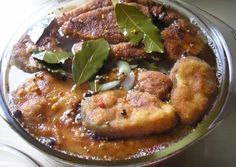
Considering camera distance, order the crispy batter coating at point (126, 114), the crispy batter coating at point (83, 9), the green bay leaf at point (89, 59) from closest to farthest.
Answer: the crispy batter coating at point (126, 114) → the green bay leaf at point (89, 59) → the crispy batter coating at point (83, 9)

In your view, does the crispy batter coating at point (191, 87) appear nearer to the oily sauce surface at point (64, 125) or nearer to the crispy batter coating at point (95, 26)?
the oily sauce surface at point (64, 125)

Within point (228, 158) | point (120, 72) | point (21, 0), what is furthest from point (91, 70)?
point (21, 0)

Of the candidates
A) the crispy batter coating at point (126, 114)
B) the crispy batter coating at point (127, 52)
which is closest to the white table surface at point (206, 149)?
the crispy batter coating at point (126, 114)

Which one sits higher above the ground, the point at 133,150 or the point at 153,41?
the point at 153,41

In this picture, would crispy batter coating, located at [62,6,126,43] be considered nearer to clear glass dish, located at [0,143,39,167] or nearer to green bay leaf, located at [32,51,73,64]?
green bay leaf, located at [32,51,73,64]

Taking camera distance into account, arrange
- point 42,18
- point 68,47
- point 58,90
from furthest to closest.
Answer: point 42,18 → point 68,47 → point 58,90

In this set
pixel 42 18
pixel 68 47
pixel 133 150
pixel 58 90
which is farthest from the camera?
pixel 42 18

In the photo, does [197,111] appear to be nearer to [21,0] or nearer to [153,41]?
[153,41]
